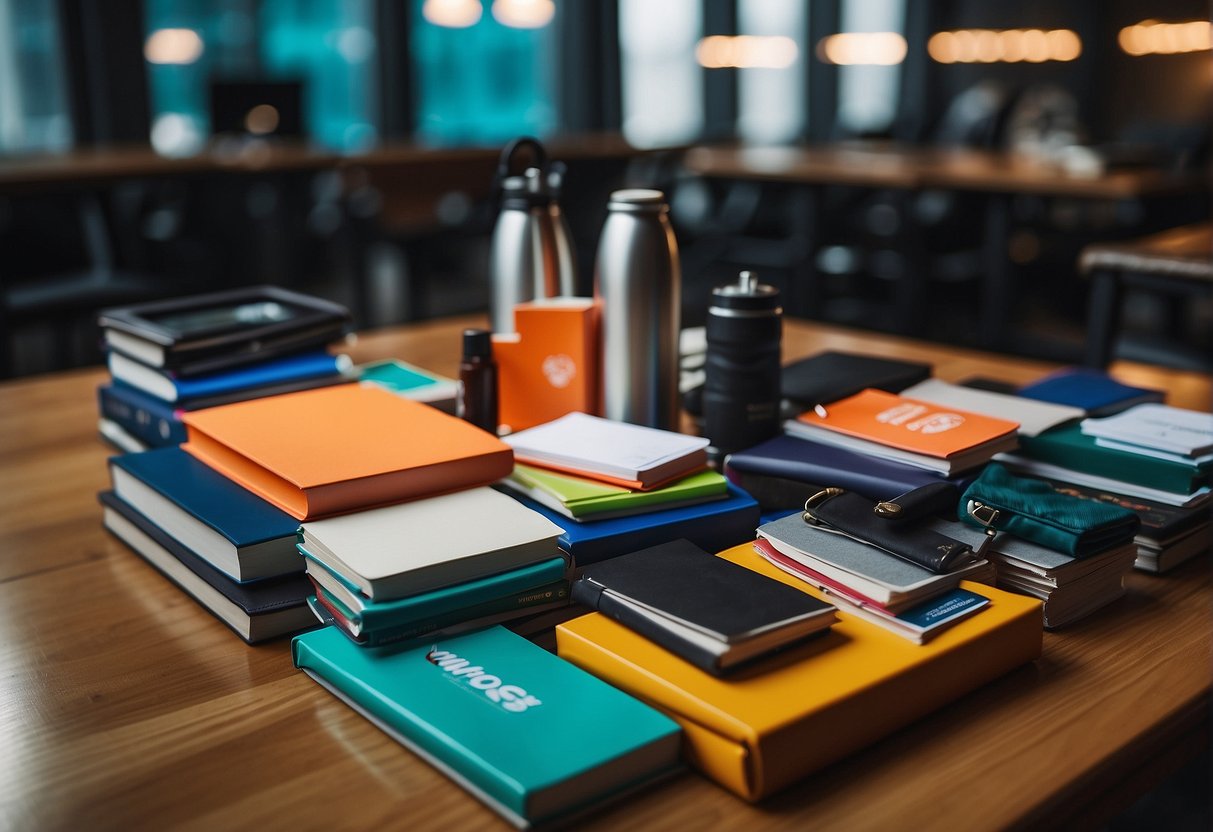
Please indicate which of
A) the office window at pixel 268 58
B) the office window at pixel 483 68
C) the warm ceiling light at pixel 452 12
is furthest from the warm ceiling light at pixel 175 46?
the warm ceiling light at pixel 452 12

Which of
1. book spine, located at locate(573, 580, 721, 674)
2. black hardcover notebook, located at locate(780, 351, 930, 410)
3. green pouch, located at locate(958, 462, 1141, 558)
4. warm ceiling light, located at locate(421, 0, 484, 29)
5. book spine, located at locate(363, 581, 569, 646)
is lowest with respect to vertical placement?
book spine, located at locate(363, 581, 569, 646)

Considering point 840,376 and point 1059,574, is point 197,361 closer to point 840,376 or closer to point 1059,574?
point 840,376

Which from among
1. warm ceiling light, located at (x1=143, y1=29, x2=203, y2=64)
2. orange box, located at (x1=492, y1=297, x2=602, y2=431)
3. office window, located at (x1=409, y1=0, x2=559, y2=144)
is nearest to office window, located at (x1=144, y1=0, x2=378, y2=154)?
warm ceiling light, located at (x1=143, y1=29, x2=203, y2=64)

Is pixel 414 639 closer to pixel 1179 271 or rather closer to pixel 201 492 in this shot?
pixel 201 492

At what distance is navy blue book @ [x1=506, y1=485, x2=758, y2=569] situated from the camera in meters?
0.85

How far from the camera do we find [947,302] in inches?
216

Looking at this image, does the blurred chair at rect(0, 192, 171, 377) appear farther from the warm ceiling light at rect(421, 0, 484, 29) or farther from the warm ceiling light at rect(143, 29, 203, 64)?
the warm ceiling light at rect(421, 0, 484, 29)

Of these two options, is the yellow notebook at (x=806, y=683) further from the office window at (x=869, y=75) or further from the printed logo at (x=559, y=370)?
the office window at (x=869, y=75)

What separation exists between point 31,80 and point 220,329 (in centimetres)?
569

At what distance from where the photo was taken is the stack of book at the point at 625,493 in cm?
88

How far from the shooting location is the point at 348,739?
711mm

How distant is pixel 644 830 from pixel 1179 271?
1.90 m

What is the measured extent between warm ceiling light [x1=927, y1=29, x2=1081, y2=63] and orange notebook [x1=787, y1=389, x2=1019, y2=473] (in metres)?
8.51

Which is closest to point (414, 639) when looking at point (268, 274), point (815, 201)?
point (815, 201)
